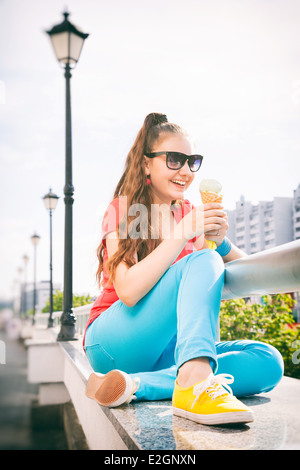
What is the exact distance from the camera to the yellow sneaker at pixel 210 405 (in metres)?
1.30

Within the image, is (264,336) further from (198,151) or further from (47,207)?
(47,207)

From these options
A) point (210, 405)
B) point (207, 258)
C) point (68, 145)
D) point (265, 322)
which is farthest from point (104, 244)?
point (68, 145)

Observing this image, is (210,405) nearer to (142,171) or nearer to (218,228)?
(218,228)

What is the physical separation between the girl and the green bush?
457 centimetres

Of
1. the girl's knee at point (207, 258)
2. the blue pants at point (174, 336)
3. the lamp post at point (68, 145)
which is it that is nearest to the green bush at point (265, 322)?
the lamp post at point (68, 145)

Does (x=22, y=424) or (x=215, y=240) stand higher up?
(x=215, y=240)

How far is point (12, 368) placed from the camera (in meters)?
10.4

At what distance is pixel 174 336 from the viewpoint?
1.97m

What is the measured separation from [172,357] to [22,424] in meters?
3.50

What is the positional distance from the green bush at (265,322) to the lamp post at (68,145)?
2.58m

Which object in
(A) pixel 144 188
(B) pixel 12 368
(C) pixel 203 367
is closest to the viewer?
(C) pixel 203 367

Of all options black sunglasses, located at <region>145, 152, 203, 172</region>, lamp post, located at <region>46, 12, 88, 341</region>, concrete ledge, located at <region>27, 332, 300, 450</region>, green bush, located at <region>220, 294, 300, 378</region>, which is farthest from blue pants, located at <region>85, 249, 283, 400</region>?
lamp post, located at <region>46, 12, 88, 341</region>

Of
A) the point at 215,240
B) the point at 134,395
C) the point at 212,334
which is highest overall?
the point at 215,240
